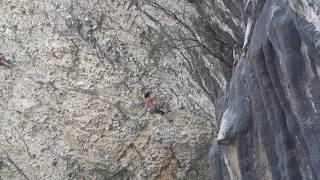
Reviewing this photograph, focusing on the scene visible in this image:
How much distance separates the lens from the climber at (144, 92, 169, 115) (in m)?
5.54

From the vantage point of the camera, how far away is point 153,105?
5.55 m

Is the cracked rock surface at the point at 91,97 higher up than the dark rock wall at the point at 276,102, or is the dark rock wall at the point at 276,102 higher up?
the cracked rock surface at the point at 91,97

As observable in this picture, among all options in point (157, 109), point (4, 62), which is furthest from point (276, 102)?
point (4, 62)

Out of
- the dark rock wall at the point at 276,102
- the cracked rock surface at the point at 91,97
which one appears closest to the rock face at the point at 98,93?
the cracked rock surface at the point at 91,97

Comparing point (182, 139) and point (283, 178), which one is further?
point (182, 139)

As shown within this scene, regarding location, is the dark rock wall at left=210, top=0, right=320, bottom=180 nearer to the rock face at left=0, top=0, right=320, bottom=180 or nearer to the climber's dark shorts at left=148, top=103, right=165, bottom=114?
the rock face at left=0, top=0, right=320, bottom=180

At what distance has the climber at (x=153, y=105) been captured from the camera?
5.54 meters

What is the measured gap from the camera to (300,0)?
91.5 inches

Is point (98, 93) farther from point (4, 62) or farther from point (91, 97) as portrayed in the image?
point (4, 62)

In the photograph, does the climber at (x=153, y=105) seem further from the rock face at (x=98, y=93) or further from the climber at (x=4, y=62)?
the climber at (x=4, y=62)

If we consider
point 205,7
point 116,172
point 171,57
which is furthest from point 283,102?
point 116,172

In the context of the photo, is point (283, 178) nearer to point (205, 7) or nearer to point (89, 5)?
point (205, 7)

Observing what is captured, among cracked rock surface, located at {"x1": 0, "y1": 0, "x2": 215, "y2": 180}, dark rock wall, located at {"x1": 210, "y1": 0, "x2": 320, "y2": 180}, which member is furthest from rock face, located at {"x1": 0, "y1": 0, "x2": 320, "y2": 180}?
dark rock wall, located at {"x1": 210, "y1": 0, "x2": 320, "y2": 180}

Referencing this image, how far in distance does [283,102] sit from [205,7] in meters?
2.12
